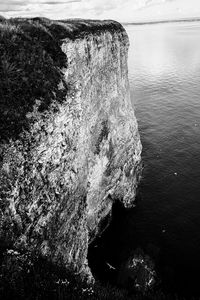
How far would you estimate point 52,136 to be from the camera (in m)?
21.2

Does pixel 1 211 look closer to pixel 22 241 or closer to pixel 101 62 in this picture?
pixel 22 241

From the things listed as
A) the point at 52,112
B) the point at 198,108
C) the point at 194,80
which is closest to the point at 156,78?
the point at 194,80

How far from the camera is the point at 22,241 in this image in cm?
1723

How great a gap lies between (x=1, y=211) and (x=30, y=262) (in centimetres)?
424

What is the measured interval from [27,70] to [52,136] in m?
5.48

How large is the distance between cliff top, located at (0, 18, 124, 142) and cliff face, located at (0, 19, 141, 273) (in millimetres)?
66

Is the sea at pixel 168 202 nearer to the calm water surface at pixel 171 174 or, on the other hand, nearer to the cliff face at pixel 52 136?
the calm water surface at pixel 171 174

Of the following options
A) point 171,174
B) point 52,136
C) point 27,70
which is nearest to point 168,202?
point 171,174

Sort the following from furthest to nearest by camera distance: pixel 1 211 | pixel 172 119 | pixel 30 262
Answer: pixel 172 119
pixel 1 211
pixel 30 262

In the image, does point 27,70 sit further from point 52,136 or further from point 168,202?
point 168,202

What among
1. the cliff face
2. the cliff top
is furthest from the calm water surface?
the cliff top

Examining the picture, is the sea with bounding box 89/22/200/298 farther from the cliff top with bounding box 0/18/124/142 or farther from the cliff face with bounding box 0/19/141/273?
the cliff top with bounding box 0/18/124/142

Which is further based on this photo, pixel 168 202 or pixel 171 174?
pixel 171 174

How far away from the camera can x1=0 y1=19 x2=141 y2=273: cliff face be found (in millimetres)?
17797
